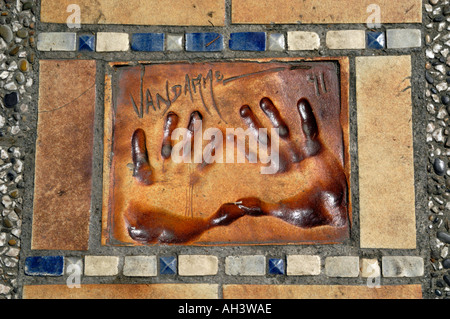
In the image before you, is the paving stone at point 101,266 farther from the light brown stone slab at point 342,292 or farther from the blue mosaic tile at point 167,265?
the light brown stone slab at point 342,292

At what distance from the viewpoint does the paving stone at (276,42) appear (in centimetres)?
126

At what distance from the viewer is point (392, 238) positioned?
1217 mm

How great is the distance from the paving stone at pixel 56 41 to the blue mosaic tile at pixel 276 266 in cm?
93

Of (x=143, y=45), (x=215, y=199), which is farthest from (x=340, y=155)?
(x=143, y=45)

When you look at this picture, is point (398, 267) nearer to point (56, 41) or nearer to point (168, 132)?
point (168, 132)

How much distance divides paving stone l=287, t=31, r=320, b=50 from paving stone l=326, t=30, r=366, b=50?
0.04 meters

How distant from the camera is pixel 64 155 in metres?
1.25

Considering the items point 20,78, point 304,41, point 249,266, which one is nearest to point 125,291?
point 249,266

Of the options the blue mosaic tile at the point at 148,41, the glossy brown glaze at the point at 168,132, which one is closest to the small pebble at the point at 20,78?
the blue mosaic tile at the point at 148,41

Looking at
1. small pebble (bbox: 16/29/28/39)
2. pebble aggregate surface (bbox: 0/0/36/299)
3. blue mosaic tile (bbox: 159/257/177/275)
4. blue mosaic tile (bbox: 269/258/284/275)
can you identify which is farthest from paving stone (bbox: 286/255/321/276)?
small pebble (bbox: 16/29/28/39)

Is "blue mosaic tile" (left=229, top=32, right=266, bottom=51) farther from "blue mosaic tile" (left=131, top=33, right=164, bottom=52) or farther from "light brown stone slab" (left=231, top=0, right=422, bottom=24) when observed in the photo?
"blue mosaic tile" (left=131, top=33, right=164, bottom=52)

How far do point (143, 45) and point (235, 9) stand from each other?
320 millimetres

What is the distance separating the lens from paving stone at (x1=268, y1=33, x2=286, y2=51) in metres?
1.26
